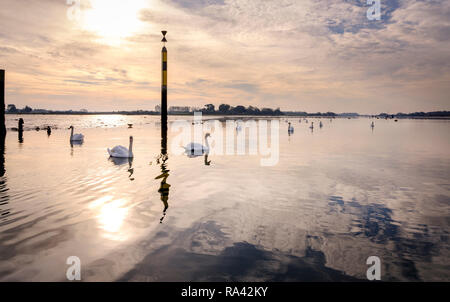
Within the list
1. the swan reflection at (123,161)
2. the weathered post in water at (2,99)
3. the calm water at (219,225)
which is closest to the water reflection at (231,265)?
the calm water at (219,225)

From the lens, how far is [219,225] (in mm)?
7387

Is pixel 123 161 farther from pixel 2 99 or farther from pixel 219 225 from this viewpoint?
pixel 2 99

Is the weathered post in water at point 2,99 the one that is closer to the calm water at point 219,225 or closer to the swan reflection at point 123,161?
the swan reflection at point 123,161

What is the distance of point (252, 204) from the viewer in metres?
9.16

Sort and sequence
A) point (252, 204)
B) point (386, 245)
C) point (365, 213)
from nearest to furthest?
point (386, 245) < point (365, 213) < point (252, 204)

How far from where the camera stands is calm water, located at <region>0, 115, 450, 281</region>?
210 inches

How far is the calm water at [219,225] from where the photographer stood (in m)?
5.33

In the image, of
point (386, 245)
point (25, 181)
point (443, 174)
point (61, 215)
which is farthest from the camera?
point (443, 174)

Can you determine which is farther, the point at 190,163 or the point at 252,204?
the point at 190,163

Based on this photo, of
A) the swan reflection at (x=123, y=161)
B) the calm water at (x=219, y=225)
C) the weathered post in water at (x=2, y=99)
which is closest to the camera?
the calm water at (x=219, y=225)

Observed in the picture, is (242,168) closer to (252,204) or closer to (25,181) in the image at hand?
(252,204)

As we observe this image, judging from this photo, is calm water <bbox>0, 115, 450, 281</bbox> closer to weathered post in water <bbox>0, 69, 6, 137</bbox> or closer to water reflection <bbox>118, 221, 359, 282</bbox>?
water reflection <bbox>118, 221, 359, 282</bbox>
